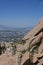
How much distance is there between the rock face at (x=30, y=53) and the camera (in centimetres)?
1911

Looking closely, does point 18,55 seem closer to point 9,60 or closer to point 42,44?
point 9,60

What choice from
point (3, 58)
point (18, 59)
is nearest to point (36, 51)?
point (18, 59)

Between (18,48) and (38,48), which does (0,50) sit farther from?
(38,48)

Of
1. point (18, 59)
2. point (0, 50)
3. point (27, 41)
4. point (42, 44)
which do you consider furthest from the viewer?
point (0, 50)

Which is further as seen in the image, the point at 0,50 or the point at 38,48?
the point at 0,50

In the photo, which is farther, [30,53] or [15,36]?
[15,36]

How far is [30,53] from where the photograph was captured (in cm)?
1980

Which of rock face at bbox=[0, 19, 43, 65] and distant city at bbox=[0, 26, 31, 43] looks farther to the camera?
distant city at bbox=[0, 26, 31, 43]

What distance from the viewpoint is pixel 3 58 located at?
835 inches

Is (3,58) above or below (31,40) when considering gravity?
below

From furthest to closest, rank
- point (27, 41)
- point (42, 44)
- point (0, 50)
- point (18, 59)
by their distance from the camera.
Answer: point (0, 50)
point (27, 41)
point (42, 44)
point (18, 59)

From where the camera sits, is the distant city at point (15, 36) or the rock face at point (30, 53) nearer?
the rock face at point (30, 53)

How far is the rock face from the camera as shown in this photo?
62.7 ft

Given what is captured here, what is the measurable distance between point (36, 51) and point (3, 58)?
10.6 feet
